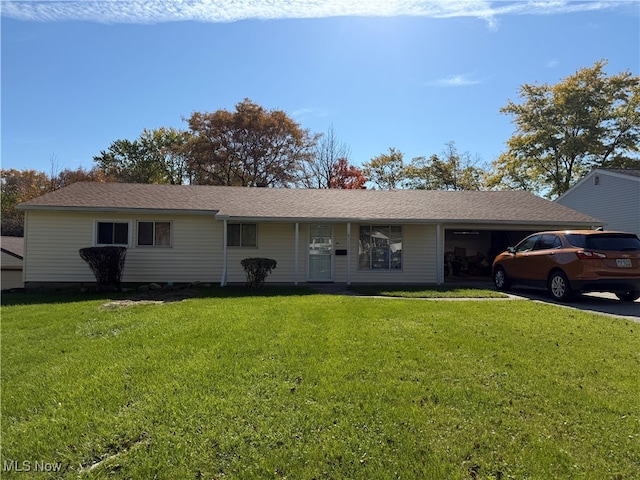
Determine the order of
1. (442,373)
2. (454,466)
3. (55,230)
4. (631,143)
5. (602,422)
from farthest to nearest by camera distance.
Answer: (631,143)
(55,230)
(442,373)
(602,422)
(454,466)

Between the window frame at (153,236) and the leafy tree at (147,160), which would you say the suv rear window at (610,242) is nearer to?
the window frame at (153,236)

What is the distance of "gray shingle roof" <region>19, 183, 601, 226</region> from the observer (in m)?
12.8

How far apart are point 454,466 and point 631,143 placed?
110 feet

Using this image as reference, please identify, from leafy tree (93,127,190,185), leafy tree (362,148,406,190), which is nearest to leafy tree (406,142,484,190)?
leafy tree (362,148,406,190)

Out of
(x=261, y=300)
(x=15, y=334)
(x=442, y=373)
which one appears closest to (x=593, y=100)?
(x=261, y=300)

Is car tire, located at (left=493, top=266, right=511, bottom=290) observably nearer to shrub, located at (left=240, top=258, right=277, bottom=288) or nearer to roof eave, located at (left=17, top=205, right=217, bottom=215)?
shrub, located at (left=240, top=258, right=277, bottom=288)

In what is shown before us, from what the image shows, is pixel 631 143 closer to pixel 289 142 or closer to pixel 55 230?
pixel 289 142

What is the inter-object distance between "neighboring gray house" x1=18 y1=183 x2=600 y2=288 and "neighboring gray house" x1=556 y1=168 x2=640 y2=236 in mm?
5975

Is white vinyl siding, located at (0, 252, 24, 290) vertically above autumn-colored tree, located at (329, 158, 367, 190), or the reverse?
autumn-colored tree, located at (329, 158, 367, 190)

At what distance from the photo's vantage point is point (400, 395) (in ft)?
12.2

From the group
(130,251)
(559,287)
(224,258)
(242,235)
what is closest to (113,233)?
(130,251)

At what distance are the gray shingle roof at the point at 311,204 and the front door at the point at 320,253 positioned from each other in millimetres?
733

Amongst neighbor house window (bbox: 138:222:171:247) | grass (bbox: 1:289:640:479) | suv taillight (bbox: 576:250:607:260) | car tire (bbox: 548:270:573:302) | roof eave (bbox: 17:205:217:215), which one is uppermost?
roof eave (bbox: 17:205:217:215)

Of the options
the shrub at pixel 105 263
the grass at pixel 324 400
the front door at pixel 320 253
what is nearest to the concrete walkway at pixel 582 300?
the front door at pixel 320 253
